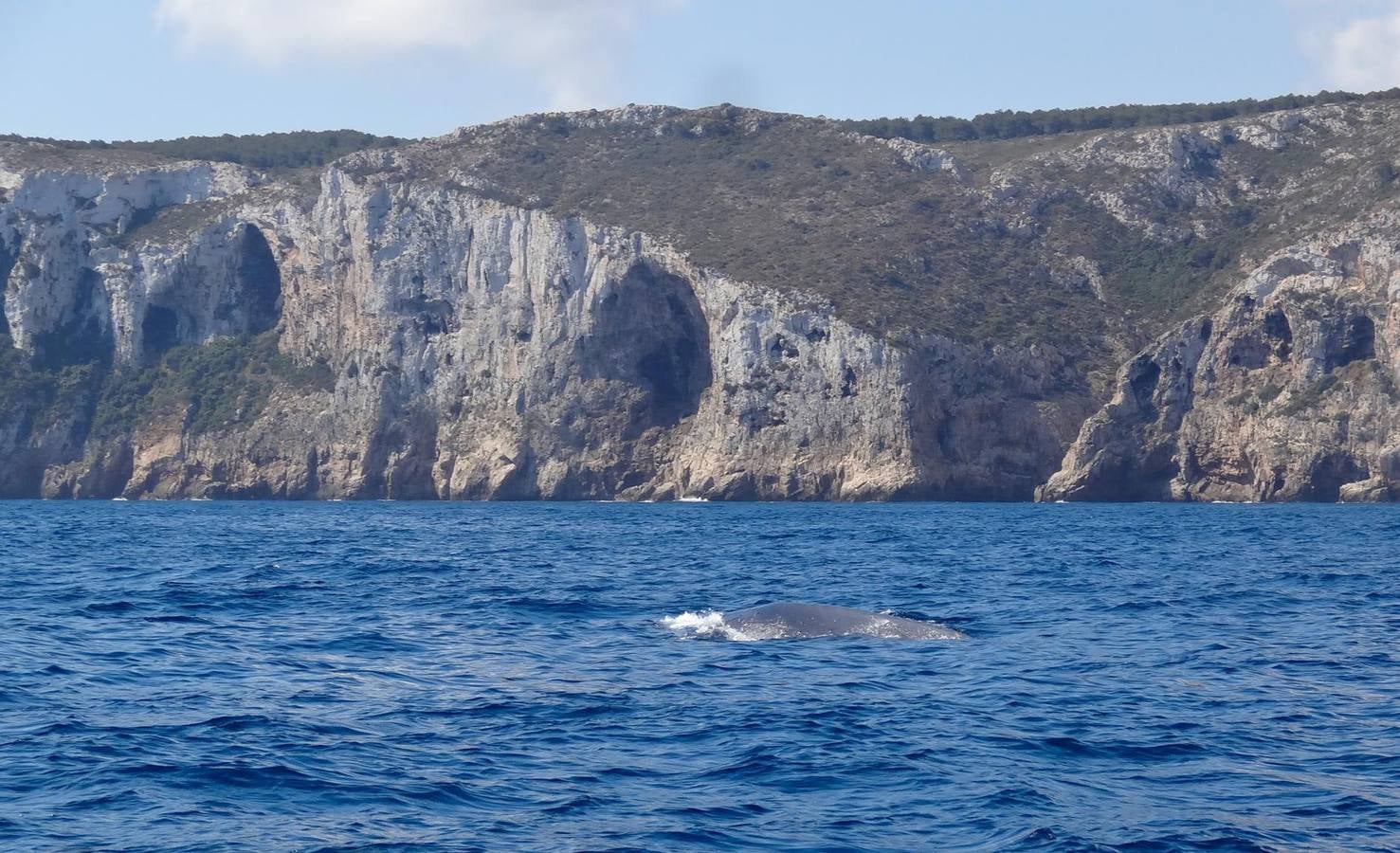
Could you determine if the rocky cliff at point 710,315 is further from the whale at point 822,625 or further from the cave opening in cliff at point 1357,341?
the whale at point 822,625

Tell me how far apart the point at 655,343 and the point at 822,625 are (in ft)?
244

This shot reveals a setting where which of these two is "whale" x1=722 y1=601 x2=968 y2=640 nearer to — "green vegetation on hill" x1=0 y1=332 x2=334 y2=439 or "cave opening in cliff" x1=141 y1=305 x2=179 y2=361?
"green vegetation on hill" x1=0 y1=332 x2=334 y2=439

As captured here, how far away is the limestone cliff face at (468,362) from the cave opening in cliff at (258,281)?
0.16m

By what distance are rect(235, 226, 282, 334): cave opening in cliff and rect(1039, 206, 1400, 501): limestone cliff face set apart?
56.8m

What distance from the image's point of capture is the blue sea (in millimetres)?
13398

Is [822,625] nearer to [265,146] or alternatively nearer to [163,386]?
[163,386]

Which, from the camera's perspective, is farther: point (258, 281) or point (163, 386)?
point (258, 281)

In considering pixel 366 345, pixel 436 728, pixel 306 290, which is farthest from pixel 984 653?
pixel 306 290

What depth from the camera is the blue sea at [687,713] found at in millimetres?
13398

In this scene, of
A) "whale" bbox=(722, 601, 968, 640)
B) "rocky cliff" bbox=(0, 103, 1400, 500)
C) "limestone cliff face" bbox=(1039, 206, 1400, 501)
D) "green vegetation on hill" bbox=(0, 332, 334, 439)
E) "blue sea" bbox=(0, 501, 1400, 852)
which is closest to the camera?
"blue sea" bbox=(0, 501, 1400, 852)

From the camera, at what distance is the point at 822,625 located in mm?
24250

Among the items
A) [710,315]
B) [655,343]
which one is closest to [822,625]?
[710,315]

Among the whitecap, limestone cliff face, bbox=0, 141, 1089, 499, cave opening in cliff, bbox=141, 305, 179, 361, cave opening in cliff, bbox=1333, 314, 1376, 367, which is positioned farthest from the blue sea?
cave opening in cliff, bbox=141, 305, 179, 361

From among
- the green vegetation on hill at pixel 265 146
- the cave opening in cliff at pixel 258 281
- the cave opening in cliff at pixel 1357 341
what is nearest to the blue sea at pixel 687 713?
the cave opening in cliff at pixel 1357 341
